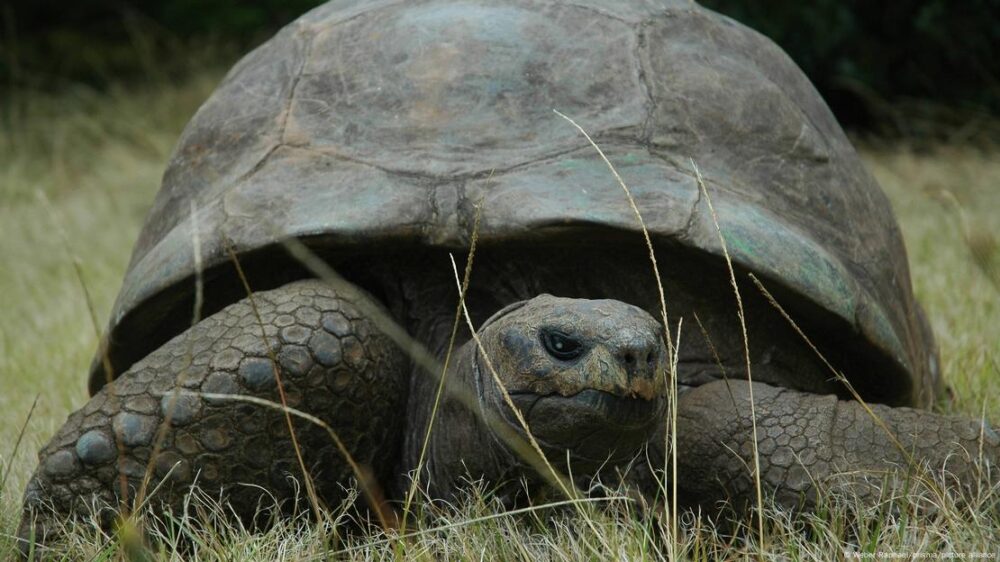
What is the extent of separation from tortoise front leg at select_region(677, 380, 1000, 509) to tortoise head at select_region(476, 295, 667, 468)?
0.87 feet

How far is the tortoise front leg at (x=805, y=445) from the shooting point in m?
2.56

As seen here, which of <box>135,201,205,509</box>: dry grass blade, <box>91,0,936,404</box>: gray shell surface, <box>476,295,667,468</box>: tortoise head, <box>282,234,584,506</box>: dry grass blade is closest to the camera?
<box>135,201,205,509</box>: dry grass blade

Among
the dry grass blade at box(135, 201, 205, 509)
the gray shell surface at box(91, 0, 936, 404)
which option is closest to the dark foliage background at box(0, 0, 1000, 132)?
the gray shell surface at box(91, 0, 936, 404)

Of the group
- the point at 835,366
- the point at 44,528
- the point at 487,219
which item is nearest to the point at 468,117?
the point at 487,219

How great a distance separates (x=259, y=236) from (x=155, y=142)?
6.75 metres

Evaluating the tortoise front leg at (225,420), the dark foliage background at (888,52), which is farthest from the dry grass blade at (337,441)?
the dark foliage background at (888,52)

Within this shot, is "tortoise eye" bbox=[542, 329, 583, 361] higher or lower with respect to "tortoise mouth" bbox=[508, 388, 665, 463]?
higher

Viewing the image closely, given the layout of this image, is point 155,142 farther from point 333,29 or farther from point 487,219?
point 487,219

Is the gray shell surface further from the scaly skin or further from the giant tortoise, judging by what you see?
the scaly skin

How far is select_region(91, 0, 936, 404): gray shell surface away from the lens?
2.74 meters

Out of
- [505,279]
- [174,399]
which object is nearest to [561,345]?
[505,279]

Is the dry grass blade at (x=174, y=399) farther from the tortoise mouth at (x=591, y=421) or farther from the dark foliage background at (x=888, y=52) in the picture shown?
the dark foliage background at (x=888, y=52)

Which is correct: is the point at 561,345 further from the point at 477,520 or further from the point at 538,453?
the point at 477,520

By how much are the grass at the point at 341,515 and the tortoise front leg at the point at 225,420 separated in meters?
0.09
